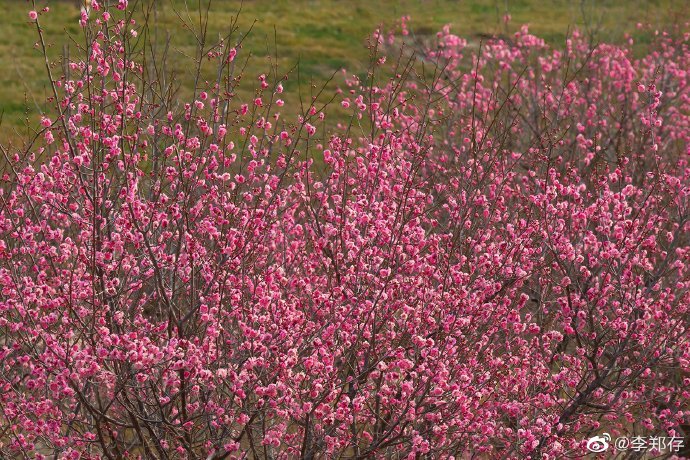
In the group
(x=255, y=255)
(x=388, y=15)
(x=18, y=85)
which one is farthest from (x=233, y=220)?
(x=388, y=15)

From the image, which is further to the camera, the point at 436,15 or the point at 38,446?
the point at 436,15

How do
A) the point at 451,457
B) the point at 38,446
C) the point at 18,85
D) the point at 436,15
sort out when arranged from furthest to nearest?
the point at 436,15
the point at 18,85
the point at 38,446
the point at 451,457

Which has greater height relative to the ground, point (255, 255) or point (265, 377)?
point (255, 255)

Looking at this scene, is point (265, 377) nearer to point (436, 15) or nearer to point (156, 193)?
point (156, 193)

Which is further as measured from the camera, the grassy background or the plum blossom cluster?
the grassy background

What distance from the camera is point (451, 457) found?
717 centimetres

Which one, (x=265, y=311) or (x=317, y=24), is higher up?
(x=265, y=311)

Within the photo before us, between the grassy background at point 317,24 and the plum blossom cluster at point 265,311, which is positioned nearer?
the plum blossom cluster at point 265,311

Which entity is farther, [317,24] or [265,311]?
[317,24]

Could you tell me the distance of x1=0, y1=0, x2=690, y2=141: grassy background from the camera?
89.2 feet

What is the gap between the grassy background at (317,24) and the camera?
2719cm

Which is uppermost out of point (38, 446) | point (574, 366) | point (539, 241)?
point (539, 241)

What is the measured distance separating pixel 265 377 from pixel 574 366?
2.83 m

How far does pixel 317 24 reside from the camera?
108ft
